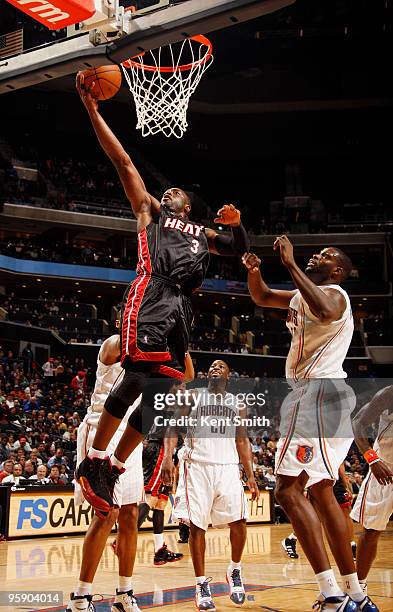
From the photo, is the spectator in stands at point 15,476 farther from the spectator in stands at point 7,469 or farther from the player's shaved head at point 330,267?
the player's shaved head at point 330,267

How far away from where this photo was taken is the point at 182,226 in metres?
5.04

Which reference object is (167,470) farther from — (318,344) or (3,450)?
(3,450)

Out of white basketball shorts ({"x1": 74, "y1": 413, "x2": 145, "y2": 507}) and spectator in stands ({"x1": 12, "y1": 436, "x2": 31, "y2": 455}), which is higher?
spectator in stands ({"x1": 12, "y1": 436, "x2": 31, "y2": 455})

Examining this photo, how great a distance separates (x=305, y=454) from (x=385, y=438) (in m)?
1.69

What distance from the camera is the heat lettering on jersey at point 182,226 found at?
502cm

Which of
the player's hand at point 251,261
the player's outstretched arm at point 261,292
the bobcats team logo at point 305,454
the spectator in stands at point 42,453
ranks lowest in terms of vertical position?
the bobcats team logo at point 305,454

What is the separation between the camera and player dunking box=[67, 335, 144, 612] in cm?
511

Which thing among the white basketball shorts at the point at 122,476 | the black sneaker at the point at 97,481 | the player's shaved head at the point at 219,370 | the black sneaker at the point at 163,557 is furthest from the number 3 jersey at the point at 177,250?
the black sneaker at the point at 163,557

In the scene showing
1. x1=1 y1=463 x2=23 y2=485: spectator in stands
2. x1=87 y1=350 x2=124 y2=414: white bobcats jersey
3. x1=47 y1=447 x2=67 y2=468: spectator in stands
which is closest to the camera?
x1=87 y1=350 x2=124 y2=414: white bobcats jersey

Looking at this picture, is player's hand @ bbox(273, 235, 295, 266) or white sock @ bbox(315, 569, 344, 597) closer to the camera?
white sock @ bbox(315, 569, 344, 597)

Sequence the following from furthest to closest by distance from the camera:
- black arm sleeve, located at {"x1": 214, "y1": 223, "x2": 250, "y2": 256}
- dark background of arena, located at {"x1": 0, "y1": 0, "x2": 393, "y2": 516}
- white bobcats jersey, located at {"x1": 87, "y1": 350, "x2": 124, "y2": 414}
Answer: dark background of arena, located at {"x1": 0, "y1": 0, "x2": 393, "y2": 516}
white bobcats jersey, located at {"x1": 87, "y1": 350, "x2": 124, "y2": 414}
black arm sleeve, located at {"x1": 214, "y1": 223, "x2": 250, "y2": 256}

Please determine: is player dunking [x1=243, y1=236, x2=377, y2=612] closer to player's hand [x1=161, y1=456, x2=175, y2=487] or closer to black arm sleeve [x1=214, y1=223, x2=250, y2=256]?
black arm sleeve [x1=214, y1=223, x2=250, y2=256]

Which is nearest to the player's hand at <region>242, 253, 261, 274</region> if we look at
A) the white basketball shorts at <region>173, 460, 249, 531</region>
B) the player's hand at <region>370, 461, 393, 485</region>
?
the player's hand at <region>370, 461, 393, 485</region>

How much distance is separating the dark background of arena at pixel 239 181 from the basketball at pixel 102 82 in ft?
65.5
